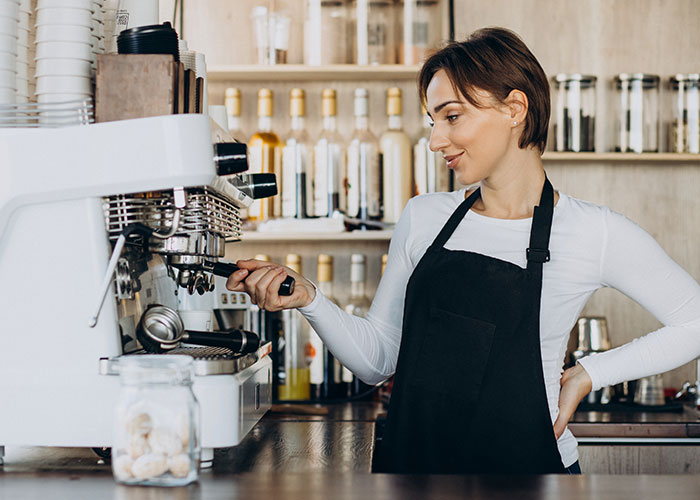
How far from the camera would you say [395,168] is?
2361mm

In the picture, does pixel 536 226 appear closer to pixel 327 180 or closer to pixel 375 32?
pixel 327 180

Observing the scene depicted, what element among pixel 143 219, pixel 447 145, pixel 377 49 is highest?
pixel 377 49

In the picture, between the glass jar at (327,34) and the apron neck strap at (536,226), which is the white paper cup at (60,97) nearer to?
the apron neck strap at (536,226)

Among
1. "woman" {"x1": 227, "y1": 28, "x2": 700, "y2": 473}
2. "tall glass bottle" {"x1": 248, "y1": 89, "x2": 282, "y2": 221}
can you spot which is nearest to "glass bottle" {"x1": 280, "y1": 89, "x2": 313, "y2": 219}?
"tall glass bottle" {"x1": 248, "y1": 89, "x2": 282, "y2": 221}

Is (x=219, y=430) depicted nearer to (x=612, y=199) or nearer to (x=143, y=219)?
(x=143, y=219)

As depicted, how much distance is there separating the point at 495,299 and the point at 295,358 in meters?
1.02

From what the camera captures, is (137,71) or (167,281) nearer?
(137,71)

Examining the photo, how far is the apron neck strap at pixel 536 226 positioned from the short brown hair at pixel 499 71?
112 mm

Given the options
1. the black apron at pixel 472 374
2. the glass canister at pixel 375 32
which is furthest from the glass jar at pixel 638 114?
the black apron at pixel 472 374

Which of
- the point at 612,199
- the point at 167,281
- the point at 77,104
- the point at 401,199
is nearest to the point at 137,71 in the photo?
the point at 77,104

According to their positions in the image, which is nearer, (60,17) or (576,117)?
(60,17)

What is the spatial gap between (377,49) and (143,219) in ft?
4.76

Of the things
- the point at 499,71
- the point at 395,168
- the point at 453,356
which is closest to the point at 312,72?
the point at 395,168

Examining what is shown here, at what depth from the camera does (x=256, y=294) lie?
1.27 m
